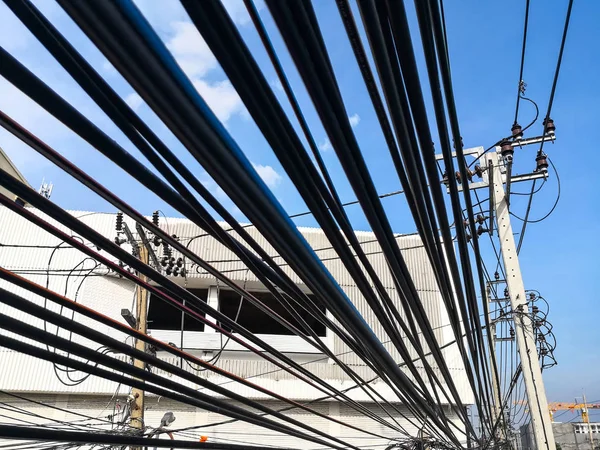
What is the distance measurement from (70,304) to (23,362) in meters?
14.5

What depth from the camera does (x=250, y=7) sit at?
3.75 ft

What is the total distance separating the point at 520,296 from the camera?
7.88 metres

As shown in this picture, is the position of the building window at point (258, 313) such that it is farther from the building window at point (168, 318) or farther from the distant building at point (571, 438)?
the distant building at point (571, 438)

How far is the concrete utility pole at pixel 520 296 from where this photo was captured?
729 centimetres

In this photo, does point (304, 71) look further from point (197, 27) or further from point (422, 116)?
point (422, 116)

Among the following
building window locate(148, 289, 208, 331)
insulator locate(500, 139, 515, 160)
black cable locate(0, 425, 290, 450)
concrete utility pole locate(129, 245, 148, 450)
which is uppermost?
building window locate(148, 289, 208, 331)

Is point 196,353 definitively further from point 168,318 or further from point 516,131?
point 516,131

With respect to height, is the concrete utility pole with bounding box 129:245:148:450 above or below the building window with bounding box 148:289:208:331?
below

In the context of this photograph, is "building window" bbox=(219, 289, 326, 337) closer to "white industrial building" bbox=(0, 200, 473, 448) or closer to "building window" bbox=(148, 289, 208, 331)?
"building window" bbox=(148, 289, 208, 331)

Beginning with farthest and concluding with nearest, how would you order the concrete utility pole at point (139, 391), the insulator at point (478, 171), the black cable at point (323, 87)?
the concrete utility pole at point (139, 391) < the insulator at point (478, 171) < the black cable at point (323, 87)

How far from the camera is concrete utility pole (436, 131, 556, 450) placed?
7290 millimetres

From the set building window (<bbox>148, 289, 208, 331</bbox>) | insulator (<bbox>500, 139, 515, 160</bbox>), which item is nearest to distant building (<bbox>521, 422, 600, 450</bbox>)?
building window (<bbox>148, 289, 208, 331</bbox>)

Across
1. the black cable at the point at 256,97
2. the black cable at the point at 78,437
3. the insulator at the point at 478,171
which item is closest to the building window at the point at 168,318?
the insulator at the point at 478,171

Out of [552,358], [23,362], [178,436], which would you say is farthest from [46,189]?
[552,358]
